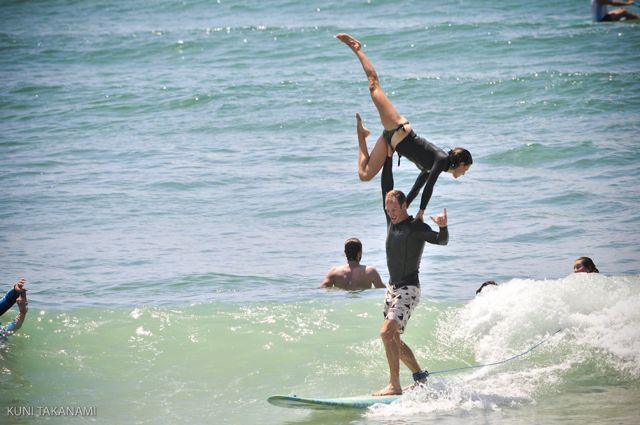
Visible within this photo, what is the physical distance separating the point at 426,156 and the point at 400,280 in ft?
3.96

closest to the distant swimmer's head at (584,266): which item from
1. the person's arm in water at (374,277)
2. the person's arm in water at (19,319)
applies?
the person's arm in water at (374,277)

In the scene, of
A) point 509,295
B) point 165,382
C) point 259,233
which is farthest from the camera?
point 259,233

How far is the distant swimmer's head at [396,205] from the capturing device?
8727mm

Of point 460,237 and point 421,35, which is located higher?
point 421,35

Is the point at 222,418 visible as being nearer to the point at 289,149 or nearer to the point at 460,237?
the point at 460,237

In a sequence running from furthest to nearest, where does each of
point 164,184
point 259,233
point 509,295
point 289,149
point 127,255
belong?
point 289,149 → point 164,184 → point 259,233 → point 127,255 → point 509,295

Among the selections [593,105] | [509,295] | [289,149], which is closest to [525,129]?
[593,105]

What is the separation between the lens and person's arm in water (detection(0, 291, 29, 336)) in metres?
10.3

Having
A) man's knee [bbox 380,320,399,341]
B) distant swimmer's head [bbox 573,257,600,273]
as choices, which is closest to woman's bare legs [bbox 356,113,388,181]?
man's knee [bbox 380,320,399,341]

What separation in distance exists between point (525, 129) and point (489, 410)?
44.0ft

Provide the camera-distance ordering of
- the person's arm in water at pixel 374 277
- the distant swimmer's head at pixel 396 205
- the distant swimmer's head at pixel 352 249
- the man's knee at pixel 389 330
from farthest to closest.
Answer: the distant swimmer's head at pixel 352 249
the person's arm in water at pixel 374 277
the distant swimmer's head at pixel 396 205
the man's knee at pixel 389 330

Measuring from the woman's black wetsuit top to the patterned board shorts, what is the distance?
812 millimetres

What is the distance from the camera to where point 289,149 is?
68.9ft

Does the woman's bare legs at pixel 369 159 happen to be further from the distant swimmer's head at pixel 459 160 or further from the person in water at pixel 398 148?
the distant swimmer's head at pixel 459 160
